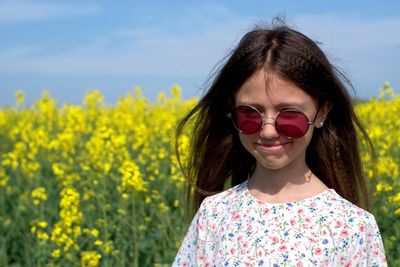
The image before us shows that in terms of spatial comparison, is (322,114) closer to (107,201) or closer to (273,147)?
(273,147)

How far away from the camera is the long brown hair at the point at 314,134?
202 cm

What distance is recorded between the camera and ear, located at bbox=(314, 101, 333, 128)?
6.79 feet

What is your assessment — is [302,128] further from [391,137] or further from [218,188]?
[391,137]

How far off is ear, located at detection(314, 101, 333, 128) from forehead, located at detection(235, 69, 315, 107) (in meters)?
0.08

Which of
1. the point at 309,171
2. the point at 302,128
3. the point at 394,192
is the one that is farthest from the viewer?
the point at 394,192

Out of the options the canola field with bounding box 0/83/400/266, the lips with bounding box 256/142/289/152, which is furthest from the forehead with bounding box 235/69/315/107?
the canola field with bounding box 0/83/400/266

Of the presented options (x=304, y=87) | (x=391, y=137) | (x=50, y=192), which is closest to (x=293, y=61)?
(x=304, y=87)

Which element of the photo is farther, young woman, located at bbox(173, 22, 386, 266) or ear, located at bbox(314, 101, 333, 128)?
ear, located at bbox(314, 101, 333, 128)

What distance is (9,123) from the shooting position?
1024 centimetres

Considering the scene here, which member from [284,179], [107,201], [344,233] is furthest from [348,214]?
[107,201]

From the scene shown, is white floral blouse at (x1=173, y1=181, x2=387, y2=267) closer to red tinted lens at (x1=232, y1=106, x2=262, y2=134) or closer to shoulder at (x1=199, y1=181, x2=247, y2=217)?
shoulder at (x1=199, y1=181, x2=247, y2=217)

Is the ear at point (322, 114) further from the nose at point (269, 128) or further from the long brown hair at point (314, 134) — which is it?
the nose at point (269, 128)

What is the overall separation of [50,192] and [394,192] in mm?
2334

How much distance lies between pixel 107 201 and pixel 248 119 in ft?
9.23
